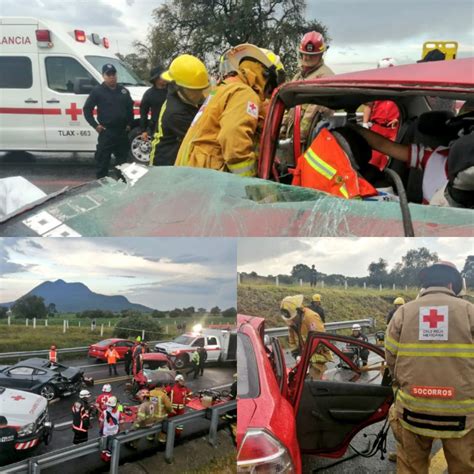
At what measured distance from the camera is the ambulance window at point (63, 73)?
27.3 ft

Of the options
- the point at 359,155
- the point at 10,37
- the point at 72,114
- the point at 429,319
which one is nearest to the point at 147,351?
the point at 429,319

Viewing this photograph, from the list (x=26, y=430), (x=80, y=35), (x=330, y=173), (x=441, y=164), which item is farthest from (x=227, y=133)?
(x=80, y=35)

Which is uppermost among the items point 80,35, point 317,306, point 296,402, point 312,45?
point 80,35

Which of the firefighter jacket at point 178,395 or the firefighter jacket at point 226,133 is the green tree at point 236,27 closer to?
the firefighter jacket at point 226,133

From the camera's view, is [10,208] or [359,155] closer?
[10,208]

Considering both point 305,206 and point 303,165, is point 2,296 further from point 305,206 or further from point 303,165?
point 303,165

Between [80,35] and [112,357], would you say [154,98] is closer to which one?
[80,35]

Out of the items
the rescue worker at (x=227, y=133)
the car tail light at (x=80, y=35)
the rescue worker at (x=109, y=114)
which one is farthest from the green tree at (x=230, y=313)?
the car tail light at (x=80, y=35)

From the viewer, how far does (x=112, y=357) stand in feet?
4.67

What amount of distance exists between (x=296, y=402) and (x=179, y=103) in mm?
2635

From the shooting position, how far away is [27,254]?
1.45 meters

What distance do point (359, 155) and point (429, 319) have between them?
1.47m

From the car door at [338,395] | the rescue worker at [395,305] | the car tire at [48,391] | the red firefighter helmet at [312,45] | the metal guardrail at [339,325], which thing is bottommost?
the car door at [338,395]

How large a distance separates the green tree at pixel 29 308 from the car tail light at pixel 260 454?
22.2 inches
